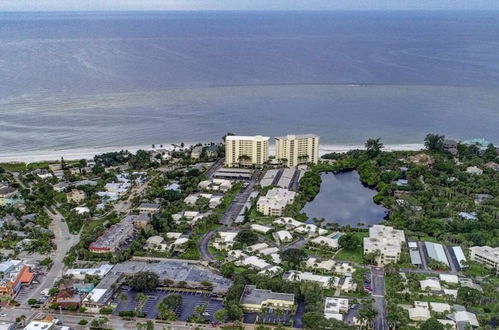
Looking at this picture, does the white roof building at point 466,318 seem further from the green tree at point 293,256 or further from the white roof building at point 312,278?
the green tree at point 293,256

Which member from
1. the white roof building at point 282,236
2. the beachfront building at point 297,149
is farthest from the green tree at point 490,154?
the white roof building at point 282,236

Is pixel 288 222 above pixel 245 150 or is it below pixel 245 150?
below

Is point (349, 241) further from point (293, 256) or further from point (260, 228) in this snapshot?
point (260, 228)

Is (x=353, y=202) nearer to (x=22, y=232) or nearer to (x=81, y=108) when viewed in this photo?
(x=22, y=232)

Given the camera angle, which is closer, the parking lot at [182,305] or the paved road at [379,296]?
the paved road at [379,296]

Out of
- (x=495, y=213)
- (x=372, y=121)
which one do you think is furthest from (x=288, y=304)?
(x=372, y=121)

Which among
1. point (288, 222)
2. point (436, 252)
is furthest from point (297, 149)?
point (436, 252)

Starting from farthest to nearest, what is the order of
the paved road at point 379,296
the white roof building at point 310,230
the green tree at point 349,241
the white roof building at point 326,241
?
the white roof building at point 310,230, the white roof building at point 326,241, the green tree at point 349,241, the paved road at point 379,296
